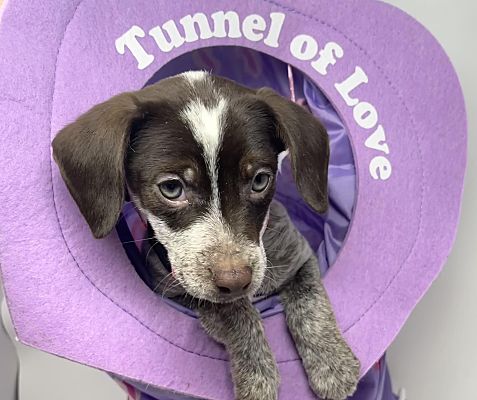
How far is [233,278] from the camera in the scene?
1235 mm

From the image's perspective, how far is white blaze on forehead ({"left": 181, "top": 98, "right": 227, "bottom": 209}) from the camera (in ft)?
4.13

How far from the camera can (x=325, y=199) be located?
1.42m

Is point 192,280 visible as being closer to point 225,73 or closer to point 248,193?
point 248,193

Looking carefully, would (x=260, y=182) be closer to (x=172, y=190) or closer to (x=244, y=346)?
(x=172, y=190)

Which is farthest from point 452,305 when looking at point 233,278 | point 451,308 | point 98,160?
point 98,160

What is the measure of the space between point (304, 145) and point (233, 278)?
1.03 feet

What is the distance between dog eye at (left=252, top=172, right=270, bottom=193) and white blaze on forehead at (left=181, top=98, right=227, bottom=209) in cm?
9

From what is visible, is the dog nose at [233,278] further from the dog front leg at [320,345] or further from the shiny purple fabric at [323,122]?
the shiny purple fabric at [323,122]

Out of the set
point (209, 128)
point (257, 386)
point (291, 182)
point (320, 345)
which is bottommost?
point (257, 386)

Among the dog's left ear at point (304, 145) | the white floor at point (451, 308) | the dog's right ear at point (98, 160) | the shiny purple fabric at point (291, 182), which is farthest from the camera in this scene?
the white floor at point (451, 308)

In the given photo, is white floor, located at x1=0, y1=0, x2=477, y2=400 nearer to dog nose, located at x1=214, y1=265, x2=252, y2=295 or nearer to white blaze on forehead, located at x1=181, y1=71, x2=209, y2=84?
white blaze on forehead, located at x1=181, y1=71, x2=209, y2=84

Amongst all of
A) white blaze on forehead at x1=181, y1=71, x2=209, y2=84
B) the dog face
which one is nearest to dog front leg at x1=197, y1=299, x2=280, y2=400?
the dog face

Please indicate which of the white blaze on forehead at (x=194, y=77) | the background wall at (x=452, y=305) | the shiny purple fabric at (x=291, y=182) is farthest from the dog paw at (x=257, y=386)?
the background wall at (x=452, y=305)

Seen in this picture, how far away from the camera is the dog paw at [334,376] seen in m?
1.40
